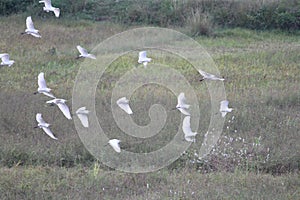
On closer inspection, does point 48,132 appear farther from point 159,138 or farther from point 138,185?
point 159,138

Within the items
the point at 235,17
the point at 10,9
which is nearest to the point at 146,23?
the point at 235,17

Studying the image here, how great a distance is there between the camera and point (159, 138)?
714 cm

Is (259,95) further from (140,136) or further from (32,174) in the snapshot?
(32,174)

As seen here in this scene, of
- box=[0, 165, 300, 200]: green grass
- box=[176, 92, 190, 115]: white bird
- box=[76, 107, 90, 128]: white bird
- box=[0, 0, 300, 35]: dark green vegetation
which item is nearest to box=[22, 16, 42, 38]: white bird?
box=[76, 107, 90, 128]: white bird

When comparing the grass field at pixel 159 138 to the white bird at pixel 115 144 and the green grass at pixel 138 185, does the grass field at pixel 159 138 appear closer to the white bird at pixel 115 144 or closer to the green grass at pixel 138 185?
the green grass at pixel 138 185

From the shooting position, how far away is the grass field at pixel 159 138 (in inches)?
227

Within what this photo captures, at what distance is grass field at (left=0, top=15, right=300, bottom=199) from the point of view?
5770 mm

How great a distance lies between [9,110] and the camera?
764 centimetres

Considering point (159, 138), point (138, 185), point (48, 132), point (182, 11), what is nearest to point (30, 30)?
point (48, 132)

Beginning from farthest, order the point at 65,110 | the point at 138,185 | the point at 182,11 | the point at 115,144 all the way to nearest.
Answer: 1. the point at 182,11
2. the point at 65,110
3. the point at 115,144
4. the point at 138,185

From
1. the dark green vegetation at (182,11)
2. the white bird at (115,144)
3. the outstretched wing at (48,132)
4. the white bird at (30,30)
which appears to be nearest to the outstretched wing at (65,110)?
the outstretched wing at (48,132)

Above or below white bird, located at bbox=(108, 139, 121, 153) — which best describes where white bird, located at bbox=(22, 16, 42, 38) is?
above

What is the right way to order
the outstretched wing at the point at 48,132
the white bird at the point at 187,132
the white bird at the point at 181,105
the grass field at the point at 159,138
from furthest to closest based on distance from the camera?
the white bird at the point at 181,105, the white bird at the point at 187,132, the outstretched wing at the point at 48,132, the grass field at the point at 159,138

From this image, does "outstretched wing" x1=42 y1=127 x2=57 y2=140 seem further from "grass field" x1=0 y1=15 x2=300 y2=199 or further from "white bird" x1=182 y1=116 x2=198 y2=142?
"white bird" x1=182 y1=116 x2=198 y2=142
